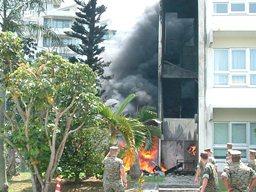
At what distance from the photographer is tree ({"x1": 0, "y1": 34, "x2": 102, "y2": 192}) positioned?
41.9 ft

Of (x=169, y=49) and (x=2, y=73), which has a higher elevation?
(x=169, y=49)

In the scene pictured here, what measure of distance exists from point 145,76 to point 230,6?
15.5 m

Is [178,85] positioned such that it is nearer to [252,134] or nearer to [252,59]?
[252,59]

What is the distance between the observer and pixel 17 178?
63.9 ft

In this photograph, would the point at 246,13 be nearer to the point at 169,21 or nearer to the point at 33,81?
the point at 33,81

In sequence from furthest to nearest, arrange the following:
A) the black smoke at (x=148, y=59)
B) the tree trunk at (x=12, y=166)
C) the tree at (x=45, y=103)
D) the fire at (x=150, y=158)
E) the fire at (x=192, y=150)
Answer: the black smoke at (x=148, y=59), the fire at (x=192, y=150), the fire at (x=150, y=158), the tree trunk at (x=12, y=166), the tree at (x=45, y=103)

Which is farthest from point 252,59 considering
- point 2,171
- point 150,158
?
point 2,171

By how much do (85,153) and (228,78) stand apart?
6754mm

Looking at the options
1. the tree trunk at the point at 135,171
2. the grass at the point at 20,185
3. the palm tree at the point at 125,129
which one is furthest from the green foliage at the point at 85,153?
the tree trunk at the point at 135,171

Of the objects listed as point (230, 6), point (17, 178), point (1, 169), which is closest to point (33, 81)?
point (1, 169)

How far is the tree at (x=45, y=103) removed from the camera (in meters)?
12.8

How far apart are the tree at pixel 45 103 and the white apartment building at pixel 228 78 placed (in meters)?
6.74

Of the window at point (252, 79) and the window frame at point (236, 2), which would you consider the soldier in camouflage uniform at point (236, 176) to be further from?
the window frame at point (236, 2)

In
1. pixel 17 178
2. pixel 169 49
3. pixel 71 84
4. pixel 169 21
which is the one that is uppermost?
pixel 169 21
